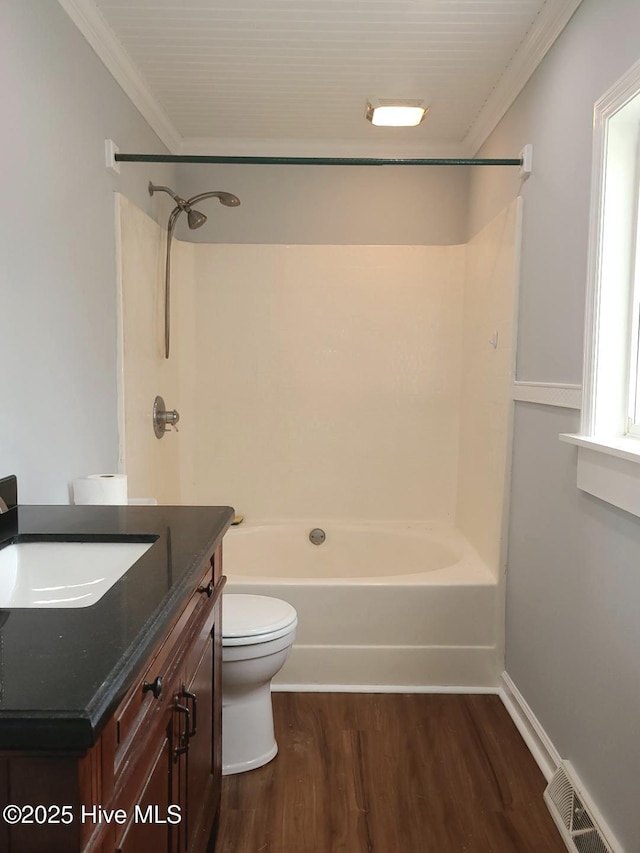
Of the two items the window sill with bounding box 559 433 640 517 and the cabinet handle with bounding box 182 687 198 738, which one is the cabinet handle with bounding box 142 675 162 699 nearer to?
the cabinet handle with bounding box 182 687 198 738

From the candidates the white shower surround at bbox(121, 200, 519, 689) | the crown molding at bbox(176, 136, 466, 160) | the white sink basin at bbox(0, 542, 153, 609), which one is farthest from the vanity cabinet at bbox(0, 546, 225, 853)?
the crown molding at bbox(176, 136, 466, 160)

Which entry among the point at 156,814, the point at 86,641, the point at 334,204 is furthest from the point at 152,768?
the point at 334,204

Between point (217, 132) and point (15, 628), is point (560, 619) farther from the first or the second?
point (217, 132)

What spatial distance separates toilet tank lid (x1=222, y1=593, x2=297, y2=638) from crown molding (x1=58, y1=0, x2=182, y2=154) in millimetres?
1817

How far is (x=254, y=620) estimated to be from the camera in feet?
6.68

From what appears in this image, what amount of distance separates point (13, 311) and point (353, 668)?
70.6 inches

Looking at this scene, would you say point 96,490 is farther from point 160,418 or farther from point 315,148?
point 315,148

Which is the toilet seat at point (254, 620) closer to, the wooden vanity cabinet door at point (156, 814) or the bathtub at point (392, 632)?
the bathtub at point (392, 632)

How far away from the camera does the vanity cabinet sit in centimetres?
68

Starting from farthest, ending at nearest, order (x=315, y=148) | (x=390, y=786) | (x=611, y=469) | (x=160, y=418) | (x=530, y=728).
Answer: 1. (x=315, y=148)
2. (x=160, y=418)
3. (x=530, y=728)
4. (x=390, y=786)
5. (x=611, y=469)

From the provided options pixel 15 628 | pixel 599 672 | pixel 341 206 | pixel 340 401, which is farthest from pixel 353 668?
pixel 341 206

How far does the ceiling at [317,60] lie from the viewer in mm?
2023

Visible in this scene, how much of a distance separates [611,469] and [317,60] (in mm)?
1731

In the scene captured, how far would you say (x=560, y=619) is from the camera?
199 cm
